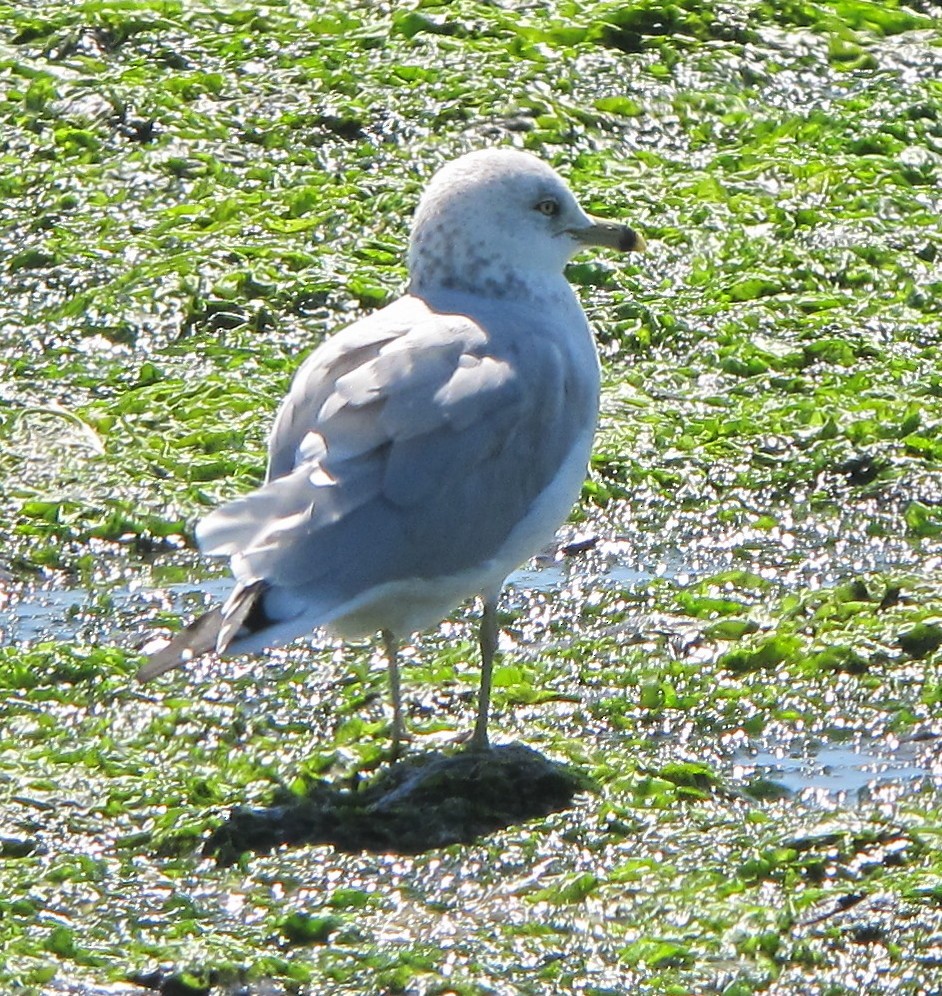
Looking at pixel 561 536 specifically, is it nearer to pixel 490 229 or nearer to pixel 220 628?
pixel 490 229

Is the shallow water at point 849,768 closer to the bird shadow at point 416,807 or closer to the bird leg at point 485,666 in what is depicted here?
the bird shadow at point 416,807

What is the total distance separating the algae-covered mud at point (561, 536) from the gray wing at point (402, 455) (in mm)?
513

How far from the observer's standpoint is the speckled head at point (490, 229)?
4.96 m

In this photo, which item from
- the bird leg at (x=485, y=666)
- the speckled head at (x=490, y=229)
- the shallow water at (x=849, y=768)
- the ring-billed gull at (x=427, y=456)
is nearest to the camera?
the ring-billed gull at (x=427, y=456)

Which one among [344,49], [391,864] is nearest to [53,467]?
[391,864]

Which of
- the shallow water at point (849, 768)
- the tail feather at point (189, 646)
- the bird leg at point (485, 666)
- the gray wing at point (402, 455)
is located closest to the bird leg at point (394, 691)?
the bird leg at point (485, 666)

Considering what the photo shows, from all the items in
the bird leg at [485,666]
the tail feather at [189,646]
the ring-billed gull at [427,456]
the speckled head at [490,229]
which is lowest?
the bird leg at [485,666]

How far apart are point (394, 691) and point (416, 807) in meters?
0.32

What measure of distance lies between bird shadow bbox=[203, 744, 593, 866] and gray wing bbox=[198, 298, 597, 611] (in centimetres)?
42

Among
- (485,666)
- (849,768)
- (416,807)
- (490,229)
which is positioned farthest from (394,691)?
(490,229)

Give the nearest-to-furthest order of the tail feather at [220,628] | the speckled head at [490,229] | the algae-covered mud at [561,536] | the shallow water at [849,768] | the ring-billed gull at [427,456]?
the algae-covered mud at [561,536], the tail feather at [220,628], the ring-billed gull at [427,456], the shallow water at [849,768], the speckled head at [490,229]

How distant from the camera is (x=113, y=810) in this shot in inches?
172

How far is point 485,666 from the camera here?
464 cm

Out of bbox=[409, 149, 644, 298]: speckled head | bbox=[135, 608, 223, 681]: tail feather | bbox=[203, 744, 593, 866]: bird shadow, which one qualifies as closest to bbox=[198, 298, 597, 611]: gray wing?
bbox=[135, 608, 223, 681]: tail feather
